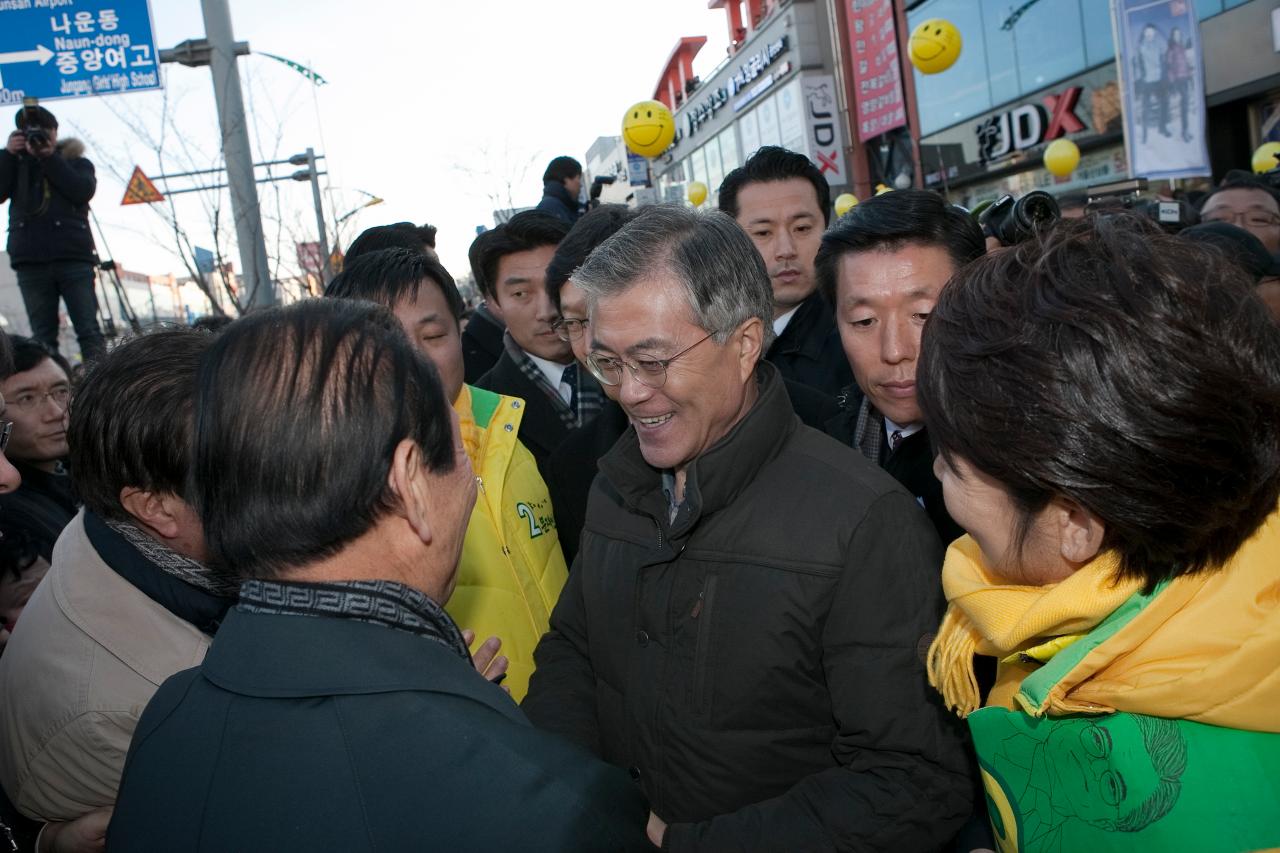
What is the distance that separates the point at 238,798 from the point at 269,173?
9.04m

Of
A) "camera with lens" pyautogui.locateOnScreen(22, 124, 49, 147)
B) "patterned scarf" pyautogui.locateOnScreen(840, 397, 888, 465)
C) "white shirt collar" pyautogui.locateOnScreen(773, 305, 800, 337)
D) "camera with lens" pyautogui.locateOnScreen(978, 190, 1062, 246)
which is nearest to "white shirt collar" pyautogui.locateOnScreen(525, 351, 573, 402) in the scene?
"white shirt collar" pyautogui.locateOnScreen(773, 305, 800, 337)

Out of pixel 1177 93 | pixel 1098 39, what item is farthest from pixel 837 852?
pixel 1098 39

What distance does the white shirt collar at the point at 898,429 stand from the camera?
2.40m

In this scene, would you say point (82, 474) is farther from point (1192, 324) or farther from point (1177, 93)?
point (1177, 93)

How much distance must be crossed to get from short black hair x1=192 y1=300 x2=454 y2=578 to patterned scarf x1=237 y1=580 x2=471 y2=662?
0.03 meters

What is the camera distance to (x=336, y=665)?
1146 millimetres

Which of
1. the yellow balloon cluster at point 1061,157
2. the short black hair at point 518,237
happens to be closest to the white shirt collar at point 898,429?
the short black hair at point 518,237

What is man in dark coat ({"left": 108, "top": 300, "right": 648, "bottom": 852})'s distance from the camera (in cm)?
110

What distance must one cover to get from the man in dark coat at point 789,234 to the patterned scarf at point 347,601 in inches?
101

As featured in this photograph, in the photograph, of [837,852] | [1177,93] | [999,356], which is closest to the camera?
[999,356]

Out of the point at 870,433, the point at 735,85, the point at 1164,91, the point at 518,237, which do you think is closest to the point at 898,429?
the point at 870,433

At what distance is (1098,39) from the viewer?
14648 mm

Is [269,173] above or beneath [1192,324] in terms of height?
above

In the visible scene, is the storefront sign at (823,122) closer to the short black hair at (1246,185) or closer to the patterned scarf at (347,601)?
the short black hair at (1246,185)
